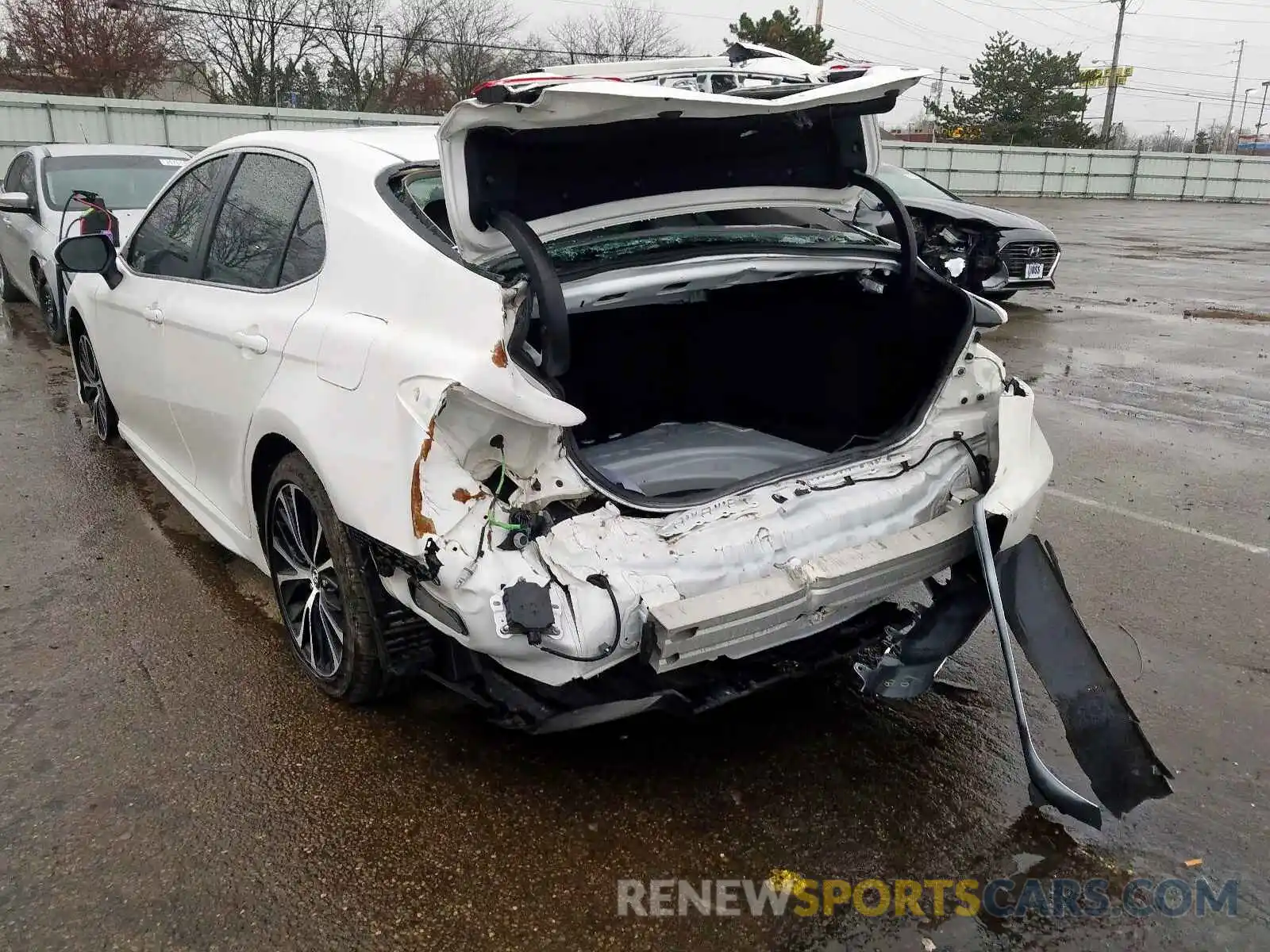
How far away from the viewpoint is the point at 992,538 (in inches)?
106

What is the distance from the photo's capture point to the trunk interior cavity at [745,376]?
341 centimetres

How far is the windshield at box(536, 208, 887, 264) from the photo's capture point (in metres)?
2.89

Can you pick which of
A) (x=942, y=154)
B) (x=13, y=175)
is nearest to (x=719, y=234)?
(x=13, y=175)

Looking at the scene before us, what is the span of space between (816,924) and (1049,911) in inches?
22.4

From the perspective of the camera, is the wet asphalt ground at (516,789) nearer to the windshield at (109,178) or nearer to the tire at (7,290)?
the windshield at (109,178)

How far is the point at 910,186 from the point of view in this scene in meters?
12.0

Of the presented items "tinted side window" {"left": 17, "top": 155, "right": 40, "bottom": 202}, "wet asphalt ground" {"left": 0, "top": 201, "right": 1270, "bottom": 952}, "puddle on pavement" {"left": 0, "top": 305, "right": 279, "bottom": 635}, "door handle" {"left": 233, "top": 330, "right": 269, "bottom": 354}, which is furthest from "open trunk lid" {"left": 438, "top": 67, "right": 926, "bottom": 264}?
"tinted side window" {"left": 17, "top": 155, "right": 40, "bottom": 202}

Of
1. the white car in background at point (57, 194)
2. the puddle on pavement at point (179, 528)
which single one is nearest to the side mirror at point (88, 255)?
the puddle on pavement at point (179, 528)

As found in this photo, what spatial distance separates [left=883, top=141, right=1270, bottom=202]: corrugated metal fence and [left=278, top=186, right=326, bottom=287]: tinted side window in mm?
31370

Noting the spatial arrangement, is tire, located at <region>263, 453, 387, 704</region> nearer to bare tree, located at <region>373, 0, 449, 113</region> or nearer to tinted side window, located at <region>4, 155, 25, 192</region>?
tinted side window, located at <region>4, 155, 25, 192</region>

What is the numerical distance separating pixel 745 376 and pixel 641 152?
1.43 m

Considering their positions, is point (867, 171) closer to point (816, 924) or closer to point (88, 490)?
point (816, 924)

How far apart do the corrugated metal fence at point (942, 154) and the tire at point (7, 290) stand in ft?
39.7

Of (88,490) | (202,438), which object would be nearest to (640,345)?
(202,438)
